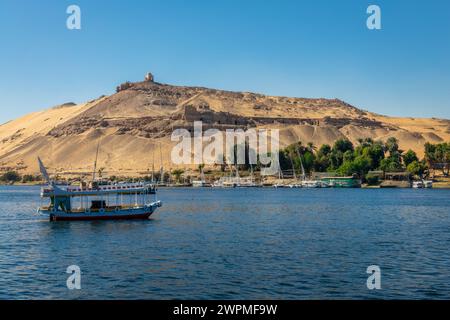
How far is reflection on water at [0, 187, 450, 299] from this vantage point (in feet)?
103

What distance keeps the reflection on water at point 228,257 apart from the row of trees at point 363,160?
105857 millimetres

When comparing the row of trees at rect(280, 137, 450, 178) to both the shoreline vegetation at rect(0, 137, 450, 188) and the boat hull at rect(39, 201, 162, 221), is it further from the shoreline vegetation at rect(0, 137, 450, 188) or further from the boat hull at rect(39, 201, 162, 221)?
the boat hull at rect(39, 201, 162, 221)

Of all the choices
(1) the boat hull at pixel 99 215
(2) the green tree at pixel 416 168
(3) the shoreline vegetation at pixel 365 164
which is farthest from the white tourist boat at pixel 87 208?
(2) the green tree at pixel 416 168

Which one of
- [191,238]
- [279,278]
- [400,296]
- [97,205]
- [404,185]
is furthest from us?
[404,185]

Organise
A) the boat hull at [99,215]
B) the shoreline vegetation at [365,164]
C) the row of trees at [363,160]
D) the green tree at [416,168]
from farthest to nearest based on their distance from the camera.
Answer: the row of trees at [363,160] → the shoreline vegetation at [365,164] → the green tree at [416,168] → the boat hull at [99,215]

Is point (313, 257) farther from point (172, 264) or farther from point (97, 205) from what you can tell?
point (97, 205)

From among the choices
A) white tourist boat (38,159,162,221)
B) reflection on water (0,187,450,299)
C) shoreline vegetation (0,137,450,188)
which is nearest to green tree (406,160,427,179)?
shoreline vegetation (0,137,450,188)

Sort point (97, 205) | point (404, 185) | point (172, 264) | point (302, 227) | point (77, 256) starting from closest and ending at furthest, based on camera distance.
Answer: point (172, 264) < point (77, 256) < point (302, 227) < point (97, 205) < point (404, 185)

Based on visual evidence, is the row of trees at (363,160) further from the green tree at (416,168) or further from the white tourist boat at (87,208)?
the white tourist boat at (87,208)

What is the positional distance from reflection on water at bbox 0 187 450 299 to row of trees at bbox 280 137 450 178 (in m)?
106

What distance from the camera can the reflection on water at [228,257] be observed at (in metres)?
31.3
